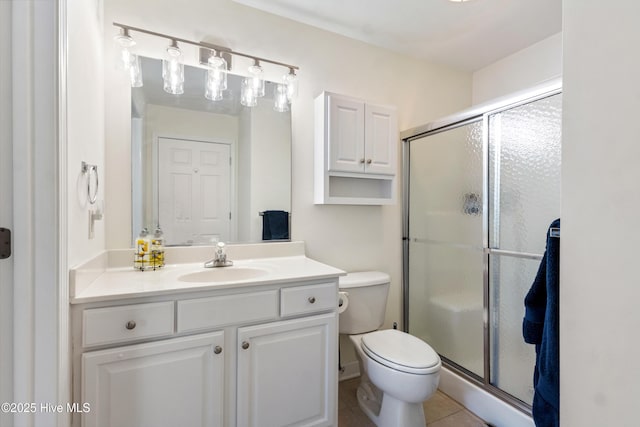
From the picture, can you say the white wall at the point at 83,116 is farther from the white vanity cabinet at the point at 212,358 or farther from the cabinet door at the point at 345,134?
the cabinet door at the point at 345,134

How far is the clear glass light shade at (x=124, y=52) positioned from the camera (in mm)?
1446

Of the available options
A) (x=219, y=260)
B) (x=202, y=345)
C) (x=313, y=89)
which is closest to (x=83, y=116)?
(x=219, y=260)

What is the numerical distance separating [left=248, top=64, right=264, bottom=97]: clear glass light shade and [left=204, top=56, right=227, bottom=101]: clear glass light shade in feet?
0.51

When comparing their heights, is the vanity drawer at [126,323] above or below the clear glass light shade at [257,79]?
below

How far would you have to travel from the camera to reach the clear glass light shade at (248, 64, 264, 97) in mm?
1724

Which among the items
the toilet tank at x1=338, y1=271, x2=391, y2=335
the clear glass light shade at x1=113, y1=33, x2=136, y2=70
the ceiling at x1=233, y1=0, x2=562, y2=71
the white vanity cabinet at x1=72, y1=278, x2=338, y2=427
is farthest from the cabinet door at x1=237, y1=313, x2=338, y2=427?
the ceiling at x1=233, y1=0, x2=562, y2=71

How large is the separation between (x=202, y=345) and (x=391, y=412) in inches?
40.6

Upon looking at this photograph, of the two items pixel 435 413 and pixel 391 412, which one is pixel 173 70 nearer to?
pixel 391 412

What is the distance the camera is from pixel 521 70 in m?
2.25

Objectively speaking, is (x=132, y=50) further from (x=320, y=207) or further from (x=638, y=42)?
(x=638, y=42)

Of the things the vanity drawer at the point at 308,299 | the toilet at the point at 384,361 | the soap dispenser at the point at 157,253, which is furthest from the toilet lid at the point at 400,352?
the soap dispenser at the point at 157,253

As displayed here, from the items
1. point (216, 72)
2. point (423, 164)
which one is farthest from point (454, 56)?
point (216, 72)

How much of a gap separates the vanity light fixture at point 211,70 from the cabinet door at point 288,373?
4.35 ft

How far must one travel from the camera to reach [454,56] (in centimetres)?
234
